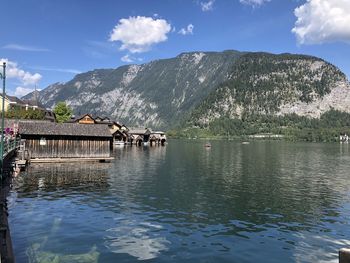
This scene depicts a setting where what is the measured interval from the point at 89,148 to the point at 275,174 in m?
35.6

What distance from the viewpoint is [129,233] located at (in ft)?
94.0

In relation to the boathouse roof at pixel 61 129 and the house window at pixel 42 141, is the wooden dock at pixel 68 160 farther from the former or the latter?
the boathouse roof at pixel 61 129

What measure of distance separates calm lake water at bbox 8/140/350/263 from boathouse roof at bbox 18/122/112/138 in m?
12.9

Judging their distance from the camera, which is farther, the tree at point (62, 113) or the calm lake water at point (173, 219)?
the tree at point (62, 113)

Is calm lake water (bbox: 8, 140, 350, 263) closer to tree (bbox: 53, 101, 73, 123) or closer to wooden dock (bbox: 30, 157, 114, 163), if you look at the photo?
wooden dock (bbox: 30, 157, 114, 163)

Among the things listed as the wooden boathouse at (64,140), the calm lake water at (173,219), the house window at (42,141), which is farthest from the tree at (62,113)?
the calm lake water at (173,219)

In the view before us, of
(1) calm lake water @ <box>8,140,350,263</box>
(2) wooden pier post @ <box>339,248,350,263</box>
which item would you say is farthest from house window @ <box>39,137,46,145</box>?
(2) wooden pier post @ <box>339,248,350,263</box>

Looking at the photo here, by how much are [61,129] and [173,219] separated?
147 feet

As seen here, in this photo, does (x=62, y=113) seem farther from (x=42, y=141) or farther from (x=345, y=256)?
(x=345, y=256)

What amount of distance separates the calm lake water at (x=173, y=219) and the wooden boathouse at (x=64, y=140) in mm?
12303

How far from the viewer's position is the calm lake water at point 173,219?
24672 millimetres

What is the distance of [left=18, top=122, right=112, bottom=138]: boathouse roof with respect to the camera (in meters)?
68.6

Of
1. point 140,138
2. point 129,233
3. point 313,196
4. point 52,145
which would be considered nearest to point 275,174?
point 313,196

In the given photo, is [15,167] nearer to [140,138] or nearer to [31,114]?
[31,114]
